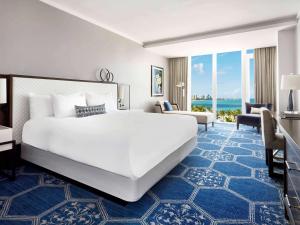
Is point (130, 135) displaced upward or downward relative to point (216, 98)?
downward

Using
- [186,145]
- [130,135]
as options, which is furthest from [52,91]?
[186,145]

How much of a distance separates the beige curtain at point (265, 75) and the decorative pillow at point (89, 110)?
5.39 meters

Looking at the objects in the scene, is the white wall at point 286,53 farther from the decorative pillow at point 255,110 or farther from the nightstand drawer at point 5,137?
the nightstand drawer at point 5,137

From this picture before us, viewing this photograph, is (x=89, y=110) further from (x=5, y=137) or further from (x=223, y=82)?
(x=223, y=82)

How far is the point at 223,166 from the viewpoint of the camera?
282 centimetres

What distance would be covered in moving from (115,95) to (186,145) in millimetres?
2506

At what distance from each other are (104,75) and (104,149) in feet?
10.7

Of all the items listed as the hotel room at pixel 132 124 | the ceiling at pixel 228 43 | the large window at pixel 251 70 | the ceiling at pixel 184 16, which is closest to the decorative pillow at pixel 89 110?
the hotel room at pixel 132 124

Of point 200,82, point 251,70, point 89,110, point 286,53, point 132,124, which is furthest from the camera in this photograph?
point 200,82

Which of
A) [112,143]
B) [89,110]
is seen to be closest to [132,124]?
[112,143]

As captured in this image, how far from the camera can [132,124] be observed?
7.63 ft

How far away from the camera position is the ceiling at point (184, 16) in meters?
3.49

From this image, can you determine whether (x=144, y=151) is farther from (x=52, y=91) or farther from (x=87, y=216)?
(x=52, y=91)

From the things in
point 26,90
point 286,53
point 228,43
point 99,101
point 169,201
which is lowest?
point 169,201
